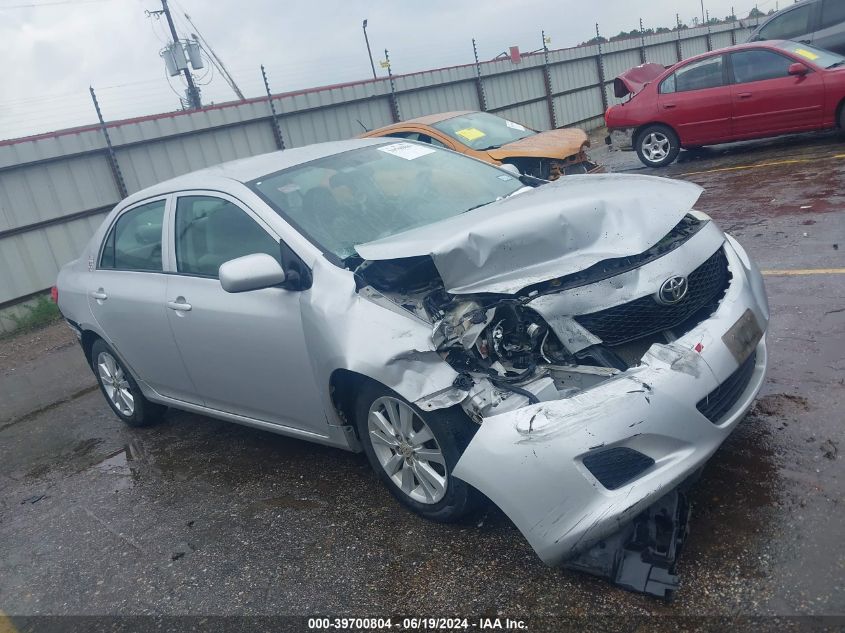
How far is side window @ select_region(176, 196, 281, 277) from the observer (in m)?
3.85

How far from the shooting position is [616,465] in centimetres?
261

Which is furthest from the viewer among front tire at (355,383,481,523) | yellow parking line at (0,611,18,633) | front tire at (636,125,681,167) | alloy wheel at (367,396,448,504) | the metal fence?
front tire at (636,125,681,167)

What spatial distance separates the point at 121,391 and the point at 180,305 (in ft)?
5.02

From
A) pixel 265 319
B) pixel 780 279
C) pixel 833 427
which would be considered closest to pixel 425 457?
pixel 265 319

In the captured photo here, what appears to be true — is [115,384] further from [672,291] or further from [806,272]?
[806,272]

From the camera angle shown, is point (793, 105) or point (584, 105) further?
point (584, 105)

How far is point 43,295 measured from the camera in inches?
402

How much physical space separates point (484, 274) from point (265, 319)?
120 centimetres

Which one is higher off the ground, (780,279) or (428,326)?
(428,326)

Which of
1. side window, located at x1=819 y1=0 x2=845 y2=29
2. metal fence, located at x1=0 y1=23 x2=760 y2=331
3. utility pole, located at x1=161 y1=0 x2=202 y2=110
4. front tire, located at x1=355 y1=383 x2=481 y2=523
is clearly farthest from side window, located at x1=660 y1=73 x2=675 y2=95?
utility pole, located at x1=161 y1=0 x2=202 y2=110

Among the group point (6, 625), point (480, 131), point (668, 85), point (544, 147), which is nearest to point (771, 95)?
Result: point (668, 85)

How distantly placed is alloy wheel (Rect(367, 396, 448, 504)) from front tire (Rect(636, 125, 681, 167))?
30.2ft

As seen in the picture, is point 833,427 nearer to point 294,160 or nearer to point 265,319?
point 265,319

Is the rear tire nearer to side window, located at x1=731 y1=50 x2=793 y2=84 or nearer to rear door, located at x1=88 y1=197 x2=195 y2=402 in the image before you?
rear door, located at x1=88 y1=197 x2=195 y2=402
